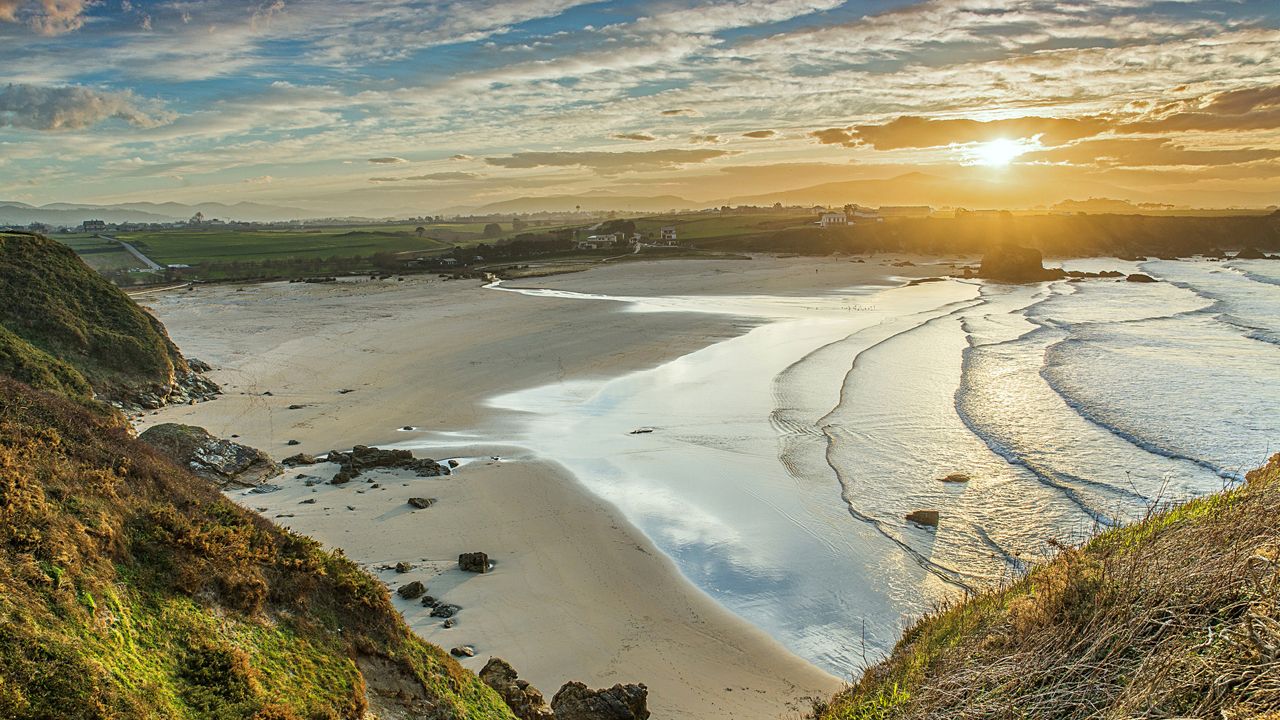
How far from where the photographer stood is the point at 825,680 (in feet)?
29.8

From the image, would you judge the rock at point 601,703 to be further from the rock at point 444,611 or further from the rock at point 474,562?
the rock at point 474,562

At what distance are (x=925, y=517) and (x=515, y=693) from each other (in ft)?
30.7

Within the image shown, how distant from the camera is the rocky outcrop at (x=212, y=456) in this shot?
1484 centimetres

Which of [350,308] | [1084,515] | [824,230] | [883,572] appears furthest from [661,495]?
[824,230]

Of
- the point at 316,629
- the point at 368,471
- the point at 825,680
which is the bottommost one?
the point at 825,680

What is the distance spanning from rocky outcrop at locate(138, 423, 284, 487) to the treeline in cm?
8416

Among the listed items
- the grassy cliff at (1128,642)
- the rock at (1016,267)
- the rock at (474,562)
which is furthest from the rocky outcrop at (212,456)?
the rock at (1016,267)

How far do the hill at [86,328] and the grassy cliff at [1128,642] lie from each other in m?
21.7

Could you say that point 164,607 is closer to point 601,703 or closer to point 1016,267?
point 601,703

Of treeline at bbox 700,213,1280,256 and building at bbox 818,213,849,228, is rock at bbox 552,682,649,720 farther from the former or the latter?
building at bbox 818,213,849,228

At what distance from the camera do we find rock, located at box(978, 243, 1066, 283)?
210ft

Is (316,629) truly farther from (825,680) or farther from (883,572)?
(883,572)

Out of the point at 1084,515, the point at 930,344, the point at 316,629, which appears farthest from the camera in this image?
the point at 930,344

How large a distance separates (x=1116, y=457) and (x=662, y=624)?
12.6m
